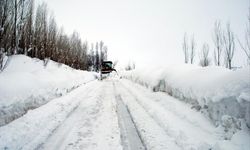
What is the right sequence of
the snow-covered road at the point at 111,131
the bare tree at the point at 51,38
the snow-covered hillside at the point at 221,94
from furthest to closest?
the bare tree at the point at 51,38 < the snow-covered hillside at the point at 221,94 < the snow-covered road at the point at 111,131

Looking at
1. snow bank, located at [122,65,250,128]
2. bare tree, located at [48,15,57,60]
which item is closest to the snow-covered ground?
snow bank, located at [122,65,250,128]

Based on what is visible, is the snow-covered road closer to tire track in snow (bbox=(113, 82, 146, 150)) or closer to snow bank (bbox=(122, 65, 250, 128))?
tire track in snow (bbox=(113, 82, 146, 150))

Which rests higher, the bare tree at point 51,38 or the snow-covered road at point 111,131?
the bare tree at point 51,38

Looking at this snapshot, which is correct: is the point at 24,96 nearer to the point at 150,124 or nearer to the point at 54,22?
the point at 150,124

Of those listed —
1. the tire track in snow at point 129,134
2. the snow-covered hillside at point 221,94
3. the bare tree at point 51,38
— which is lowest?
the tire track in snow at point 129,134

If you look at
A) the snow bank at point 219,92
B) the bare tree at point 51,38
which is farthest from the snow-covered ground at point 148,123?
the bare tree at point 51,38

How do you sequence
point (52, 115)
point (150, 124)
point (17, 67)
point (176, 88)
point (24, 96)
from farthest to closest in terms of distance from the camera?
point (17, 67)
point (176, 88)
point (24, 96)
point (52, 115)
point (150, 124)

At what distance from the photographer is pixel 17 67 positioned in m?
15.2

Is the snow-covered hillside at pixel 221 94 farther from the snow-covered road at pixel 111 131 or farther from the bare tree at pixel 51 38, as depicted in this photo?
the bare tree at pixel 51 38

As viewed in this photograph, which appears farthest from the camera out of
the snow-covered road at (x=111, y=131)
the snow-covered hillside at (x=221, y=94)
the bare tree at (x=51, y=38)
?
the bare tree at (x=51, y=38)

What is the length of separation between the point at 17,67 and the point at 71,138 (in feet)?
40.3

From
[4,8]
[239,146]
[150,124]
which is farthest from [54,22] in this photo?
[239,146]

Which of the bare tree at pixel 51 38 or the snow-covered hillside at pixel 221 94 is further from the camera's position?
the bare tree at pixel 51 38

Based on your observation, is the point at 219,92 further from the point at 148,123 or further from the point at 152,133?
the point at 152,133
